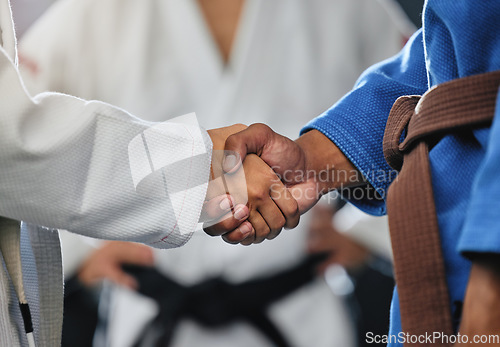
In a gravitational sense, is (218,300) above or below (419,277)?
below

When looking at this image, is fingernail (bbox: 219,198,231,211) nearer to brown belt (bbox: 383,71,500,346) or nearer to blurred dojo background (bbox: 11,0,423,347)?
brown belt (bbox: 383,71,500,346)

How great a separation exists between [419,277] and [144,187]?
40 centimetres

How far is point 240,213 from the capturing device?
1.05 m

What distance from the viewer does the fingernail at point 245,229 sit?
1065 millimetres

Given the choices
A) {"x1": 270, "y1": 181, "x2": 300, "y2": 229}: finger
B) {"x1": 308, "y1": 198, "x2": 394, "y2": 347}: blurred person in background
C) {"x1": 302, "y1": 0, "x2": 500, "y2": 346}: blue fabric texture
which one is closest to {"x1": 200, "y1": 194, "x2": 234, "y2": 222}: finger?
{"x1": 270, "y1": 181, "x2": 300, "y2": 229}: finger

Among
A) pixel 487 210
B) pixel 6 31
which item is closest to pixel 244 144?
pixel 6 31

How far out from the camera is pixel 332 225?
177cm

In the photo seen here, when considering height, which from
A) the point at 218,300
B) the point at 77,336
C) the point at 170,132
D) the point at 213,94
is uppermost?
the point at 170,132

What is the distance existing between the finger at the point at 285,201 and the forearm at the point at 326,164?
0.19ft

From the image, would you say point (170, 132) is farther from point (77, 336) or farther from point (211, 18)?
point (77, 336)

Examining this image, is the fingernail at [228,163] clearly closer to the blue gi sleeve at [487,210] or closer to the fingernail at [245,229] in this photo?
the fingernail at [245,229]

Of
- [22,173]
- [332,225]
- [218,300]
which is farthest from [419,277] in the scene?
[332,225]

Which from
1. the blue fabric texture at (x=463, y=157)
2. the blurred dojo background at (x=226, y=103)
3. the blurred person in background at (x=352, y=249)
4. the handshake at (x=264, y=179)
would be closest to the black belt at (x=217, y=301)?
the blurred dojo background at (x=226, y=103)

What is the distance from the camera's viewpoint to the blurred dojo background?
1603mm
